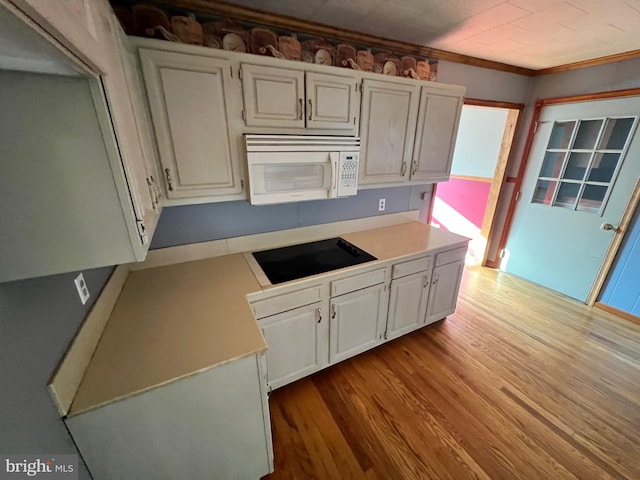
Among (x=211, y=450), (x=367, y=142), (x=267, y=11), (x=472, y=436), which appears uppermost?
(x=267, y=11)

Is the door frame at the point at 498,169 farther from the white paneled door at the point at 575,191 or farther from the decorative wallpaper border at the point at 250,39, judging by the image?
the decorative wallpaper border at the point at 250,39

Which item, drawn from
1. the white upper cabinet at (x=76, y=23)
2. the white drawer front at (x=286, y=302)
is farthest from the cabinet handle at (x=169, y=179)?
the white drawer front at (x=286, y=302)

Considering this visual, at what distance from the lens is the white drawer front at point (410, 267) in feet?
6.40

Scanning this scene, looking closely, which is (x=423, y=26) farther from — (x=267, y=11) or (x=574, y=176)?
(x=574, y=176)

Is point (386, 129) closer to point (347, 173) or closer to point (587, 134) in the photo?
point (347, 173)

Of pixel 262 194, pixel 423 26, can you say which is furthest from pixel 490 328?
pixel 423 26

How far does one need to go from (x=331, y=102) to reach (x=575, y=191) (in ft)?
9.82

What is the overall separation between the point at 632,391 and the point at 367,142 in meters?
2.67

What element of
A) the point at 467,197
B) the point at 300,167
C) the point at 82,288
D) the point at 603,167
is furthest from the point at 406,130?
the point at 467,197

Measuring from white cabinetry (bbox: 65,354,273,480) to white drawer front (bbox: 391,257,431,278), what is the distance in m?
1.24

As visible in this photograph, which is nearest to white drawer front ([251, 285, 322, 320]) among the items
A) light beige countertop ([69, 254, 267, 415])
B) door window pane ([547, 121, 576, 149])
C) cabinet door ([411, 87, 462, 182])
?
light beige countertop ([69, 254, 267, 415])

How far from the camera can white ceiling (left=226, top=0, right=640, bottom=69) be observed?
152 cm

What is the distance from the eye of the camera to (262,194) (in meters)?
1.55

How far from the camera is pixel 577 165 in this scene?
2.76 metres
